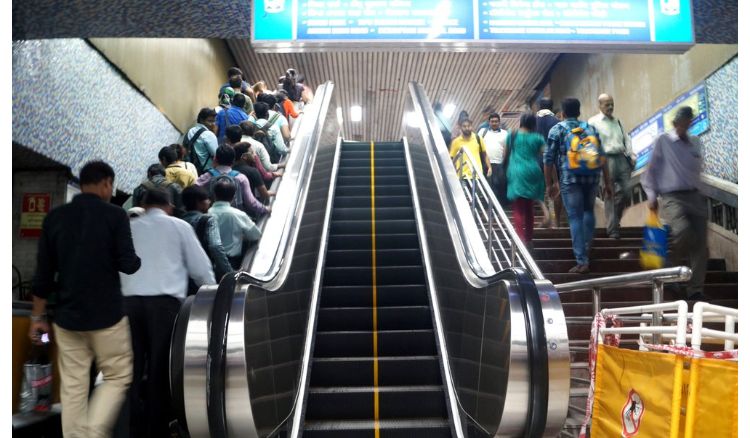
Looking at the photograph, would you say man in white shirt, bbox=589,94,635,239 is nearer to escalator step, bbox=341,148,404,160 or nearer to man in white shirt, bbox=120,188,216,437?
escalator step, bbox=341,148,404,160

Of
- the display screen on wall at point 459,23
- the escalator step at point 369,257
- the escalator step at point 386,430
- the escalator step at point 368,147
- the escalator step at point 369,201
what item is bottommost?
the escalator step at point 386,430

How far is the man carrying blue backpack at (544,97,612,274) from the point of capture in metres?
5.34

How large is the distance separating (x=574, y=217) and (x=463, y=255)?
196 centimetres

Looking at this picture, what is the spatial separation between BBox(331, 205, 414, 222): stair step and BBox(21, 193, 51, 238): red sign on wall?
117 inches

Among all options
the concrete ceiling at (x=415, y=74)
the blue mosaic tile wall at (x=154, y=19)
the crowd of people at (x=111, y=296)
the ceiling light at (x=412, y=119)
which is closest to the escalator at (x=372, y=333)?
the crowd of people at (x=111, y=296)

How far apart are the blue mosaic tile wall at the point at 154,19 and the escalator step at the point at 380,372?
358 cm

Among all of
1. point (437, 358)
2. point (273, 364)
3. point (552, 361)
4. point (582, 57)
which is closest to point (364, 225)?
point (437, 358)

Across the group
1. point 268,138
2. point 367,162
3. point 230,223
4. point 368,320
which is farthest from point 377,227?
point 367,162

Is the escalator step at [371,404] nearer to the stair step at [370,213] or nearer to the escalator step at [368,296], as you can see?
the escalator step at [368,296]

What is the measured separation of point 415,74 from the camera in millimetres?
14719

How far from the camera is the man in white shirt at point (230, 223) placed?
173 inches

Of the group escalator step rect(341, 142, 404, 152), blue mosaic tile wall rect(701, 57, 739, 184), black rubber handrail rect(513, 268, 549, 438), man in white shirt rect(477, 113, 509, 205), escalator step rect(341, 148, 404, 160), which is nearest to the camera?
black rubber handrail rect(513, 268, 549, 438)

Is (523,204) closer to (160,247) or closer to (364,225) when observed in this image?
(364,225)

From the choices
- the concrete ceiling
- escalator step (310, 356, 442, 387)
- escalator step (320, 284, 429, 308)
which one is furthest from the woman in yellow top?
the concrete ceiling
